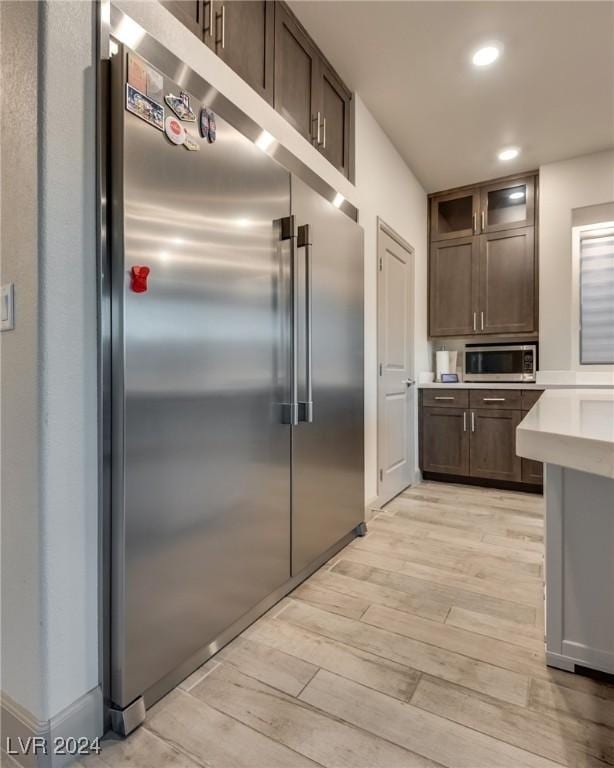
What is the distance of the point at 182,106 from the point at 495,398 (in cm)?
335

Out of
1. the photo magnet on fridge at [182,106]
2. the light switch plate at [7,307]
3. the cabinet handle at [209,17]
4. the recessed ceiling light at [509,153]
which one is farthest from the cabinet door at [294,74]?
the recessed ceiling light at [509,153]

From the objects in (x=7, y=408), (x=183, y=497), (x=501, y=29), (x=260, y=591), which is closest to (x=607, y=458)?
(x=183, y=497)

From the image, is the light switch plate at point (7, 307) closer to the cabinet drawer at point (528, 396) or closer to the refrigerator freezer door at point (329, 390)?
the refrigerator freezer door at point (329, 390)

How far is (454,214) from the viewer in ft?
14.4

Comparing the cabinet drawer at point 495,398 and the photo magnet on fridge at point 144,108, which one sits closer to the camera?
the photo magnet on fridge at point 144,108

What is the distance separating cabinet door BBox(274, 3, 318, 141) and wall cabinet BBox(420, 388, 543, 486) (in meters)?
2.60

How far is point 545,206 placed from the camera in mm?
3871

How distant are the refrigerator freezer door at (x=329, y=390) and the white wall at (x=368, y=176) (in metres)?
0.36

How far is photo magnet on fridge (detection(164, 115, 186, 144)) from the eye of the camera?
126cm

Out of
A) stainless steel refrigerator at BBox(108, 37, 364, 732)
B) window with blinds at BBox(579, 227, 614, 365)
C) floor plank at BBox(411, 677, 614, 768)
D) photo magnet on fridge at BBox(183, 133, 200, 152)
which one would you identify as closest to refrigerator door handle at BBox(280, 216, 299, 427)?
stainless steel refrigerator at BBox(108, 37, 364, 732)

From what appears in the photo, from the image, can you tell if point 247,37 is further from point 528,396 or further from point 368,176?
point 528,396

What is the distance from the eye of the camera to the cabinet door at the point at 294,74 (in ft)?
6.99

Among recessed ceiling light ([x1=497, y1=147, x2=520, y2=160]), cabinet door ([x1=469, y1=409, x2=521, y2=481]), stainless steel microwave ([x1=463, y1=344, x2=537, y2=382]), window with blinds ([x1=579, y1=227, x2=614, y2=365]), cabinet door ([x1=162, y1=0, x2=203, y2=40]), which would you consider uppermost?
recessed ceiling light ([x1=497, y1=147, x2=520, y2=160])

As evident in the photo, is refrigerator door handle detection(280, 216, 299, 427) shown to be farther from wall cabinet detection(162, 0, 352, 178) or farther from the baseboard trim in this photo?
the baseboard trim
